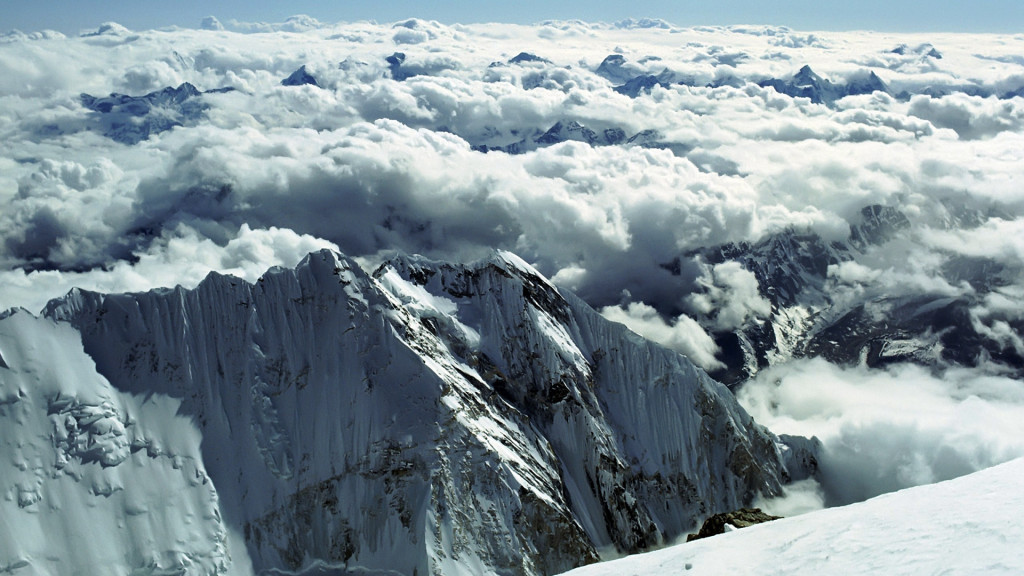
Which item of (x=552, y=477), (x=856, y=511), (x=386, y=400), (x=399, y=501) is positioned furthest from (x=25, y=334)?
(x=856, y=511)

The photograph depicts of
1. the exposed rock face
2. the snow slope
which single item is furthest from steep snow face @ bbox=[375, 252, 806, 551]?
the snow slope

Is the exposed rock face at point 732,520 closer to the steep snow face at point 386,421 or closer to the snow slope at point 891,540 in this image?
the snow slope at point 891,540

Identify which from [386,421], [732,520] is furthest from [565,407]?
[732,520]

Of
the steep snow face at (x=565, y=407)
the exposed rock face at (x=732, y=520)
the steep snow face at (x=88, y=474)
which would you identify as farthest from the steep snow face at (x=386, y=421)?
the exposed rock face at (x=732, y=520)

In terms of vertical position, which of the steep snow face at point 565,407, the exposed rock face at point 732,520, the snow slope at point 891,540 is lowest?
the exposed rock face at point 732,520

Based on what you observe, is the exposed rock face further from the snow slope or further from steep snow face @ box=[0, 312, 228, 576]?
steep snow face @ box=[0, 312, 228, 576]

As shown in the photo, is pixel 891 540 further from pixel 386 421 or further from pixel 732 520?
pixel 386 421

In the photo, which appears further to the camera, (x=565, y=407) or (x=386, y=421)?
(x=565, y=407)
